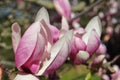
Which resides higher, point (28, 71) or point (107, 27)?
point (28, 71)

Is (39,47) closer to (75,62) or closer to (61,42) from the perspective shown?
(61,42)

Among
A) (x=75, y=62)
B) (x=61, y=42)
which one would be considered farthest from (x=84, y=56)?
(x=61, y=42)

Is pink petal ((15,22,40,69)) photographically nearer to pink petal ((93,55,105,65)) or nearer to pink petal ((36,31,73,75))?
pink petal ((36,31,73,75))

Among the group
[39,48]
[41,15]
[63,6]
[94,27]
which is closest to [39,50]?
[39,48]

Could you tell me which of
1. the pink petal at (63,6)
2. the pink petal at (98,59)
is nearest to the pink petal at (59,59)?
the pink petal at (98,59)

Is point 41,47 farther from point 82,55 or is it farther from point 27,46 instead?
point 82,55

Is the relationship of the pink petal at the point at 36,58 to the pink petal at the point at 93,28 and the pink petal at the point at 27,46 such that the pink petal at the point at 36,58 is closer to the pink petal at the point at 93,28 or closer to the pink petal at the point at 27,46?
the pink petal at the point at 27,46

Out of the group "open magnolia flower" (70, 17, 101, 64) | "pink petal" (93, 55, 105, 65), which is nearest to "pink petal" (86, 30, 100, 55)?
"open magnolia flower" (70, 17, 101, 64)

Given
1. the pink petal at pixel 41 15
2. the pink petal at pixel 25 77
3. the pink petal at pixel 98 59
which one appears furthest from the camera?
the pink petal at pixel 98 59
